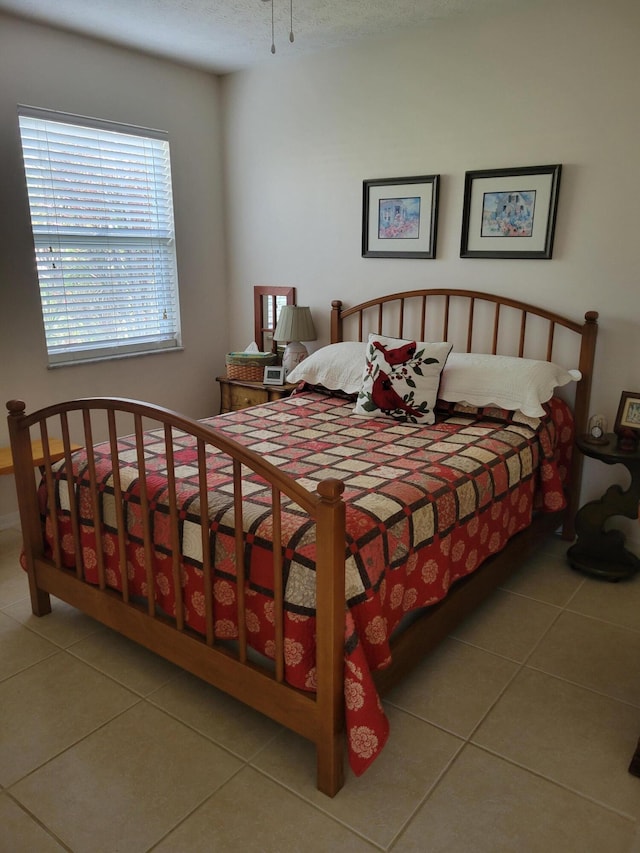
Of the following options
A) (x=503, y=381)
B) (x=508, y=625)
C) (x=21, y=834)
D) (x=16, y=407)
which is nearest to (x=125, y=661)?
(x=21, y=834)

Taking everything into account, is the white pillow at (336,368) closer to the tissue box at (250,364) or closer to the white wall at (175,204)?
the tissue box at (250,364)

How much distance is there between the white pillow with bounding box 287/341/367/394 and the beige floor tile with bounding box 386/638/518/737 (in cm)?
143

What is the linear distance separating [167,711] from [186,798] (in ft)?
1.16

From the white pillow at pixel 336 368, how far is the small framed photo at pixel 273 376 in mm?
177

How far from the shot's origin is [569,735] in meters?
1.88

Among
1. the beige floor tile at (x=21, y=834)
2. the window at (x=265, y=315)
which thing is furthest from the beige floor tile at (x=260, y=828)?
the window at (x=265, y=315)

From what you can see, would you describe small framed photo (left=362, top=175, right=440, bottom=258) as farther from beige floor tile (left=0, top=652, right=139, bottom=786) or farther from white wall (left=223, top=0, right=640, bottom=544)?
beige floor tile (left=0, top=652, right=139, bottom=786)

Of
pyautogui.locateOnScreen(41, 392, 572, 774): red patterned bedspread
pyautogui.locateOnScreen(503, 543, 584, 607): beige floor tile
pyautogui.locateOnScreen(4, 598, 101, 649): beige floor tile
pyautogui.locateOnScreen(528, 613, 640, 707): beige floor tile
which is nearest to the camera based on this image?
pyautogui.locateOnScreen(41, 392, 572, 774): red patterned bedspread

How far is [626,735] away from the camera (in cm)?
188

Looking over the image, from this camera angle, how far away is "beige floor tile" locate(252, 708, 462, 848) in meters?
1.60

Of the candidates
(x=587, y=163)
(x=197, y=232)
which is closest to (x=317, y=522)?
(x=587, y=163)

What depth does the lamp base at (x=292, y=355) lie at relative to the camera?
3.76 m

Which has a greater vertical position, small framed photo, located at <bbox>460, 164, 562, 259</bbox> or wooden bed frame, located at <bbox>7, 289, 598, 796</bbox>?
small framed photo, located at <bbox>460, 164, 562, 259</bbox>

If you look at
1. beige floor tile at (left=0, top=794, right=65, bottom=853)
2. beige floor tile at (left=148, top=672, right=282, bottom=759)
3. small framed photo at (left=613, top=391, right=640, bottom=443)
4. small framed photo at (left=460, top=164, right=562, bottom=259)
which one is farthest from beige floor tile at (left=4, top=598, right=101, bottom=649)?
small framed photo at (left=460, top=164, right=562, bottom=259)
